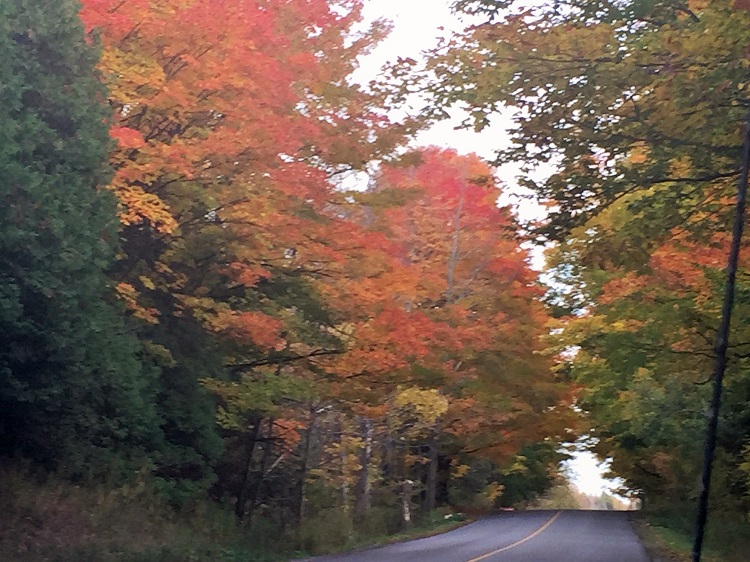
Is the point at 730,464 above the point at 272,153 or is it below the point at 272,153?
below

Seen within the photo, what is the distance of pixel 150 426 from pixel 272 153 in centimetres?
464

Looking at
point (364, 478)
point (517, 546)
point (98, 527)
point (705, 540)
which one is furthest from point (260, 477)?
point (705, 540)

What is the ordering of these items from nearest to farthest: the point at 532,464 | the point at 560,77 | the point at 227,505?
the point at 560,77
the point at 227,505
the point at 532,464

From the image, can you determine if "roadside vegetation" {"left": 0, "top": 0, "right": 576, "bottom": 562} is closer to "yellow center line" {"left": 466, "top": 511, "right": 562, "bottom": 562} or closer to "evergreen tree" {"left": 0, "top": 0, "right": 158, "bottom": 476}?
"evergreen tree" {"left": 0, "top": 0, "right": 158, "bottom": 476}

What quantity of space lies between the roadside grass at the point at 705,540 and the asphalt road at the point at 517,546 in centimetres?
→ 46

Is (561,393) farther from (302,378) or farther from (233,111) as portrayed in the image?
(233,111)

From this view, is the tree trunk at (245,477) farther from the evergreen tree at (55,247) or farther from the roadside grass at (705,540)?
the roadside grass at (705,540)

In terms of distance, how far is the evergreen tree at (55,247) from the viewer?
990 centimetres

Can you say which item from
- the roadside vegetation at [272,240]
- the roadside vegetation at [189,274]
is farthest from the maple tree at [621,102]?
the roadside vegetation at [189,274]

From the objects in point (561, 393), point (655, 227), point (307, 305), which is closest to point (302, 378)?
point (307, 305)

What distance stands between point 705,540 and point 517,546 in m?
4.65

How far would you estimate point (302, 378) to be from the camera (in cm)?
1572

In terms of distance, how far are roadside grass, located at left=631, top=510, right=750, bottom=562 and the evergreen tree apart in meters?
11.2

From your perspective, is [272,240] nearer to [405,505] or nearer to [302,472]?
[302,472]
